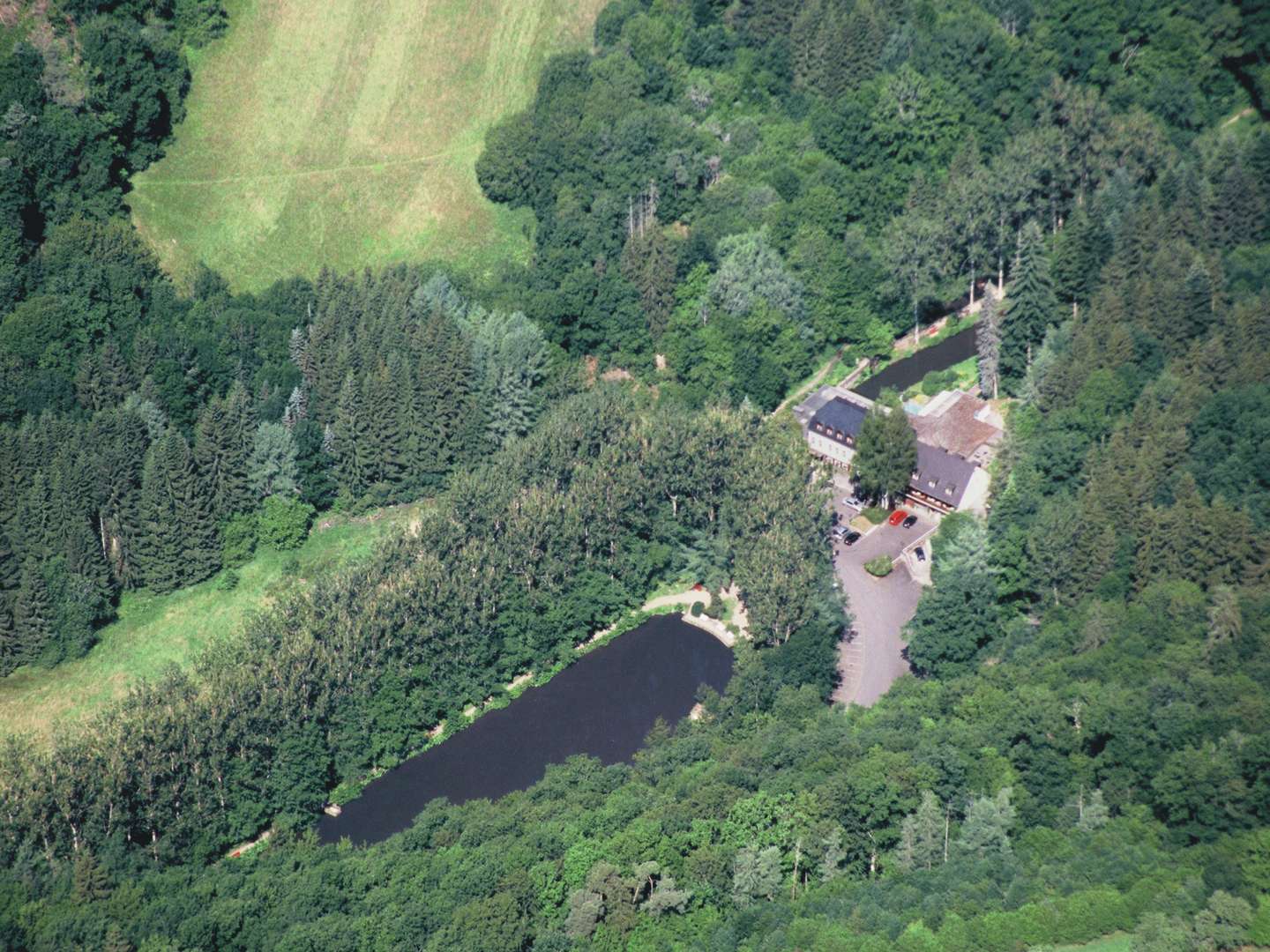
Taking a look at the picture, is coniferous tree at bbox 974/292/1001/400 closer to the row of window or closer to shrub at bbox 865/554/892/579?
the row of window

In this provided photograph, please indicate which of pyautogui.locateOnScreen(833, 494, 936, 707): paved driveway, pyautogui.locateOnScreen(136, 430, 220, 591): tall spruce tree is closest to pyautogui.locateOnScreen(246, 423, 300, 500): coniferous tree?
pyautogui.locateOnScreen(136, 430, 220, 591): tall spruce tree

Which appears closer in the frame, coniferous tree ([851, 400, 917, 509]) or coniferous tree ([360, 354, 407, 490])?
coniferous tree ([851, 400, 917, 509])

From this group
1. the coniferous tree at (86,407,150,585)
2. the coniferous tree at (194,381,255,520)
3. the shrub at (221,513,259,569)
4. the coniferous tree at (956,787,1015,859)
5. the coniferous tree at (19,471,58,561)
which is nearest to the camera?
the coniferous tree at (956,787,1015,859)

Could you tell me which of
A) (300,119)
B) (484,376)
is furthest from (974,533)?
(300,119)

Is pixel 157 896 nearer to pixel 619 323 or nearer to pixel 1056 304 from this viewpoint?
pixel 619 323

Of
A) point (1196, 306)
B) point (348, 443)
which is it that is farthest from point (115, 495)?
point (1196, 306)

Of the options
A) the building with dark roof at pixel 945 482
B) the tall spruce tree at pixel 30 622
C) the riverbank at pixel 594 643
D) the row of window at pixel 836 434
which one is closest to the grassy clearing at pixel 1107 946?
the riverbank at pixel 594 643
